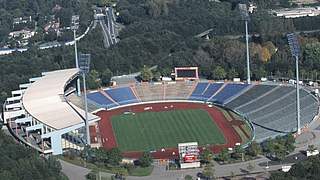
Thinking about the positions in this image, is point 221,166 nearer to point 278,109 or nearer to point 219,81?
point 278,109

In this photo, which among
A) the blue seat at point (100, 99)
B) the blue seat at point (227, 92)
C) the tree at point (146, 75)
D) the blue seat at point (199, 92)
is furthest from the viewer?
the tree at point (146, 75)

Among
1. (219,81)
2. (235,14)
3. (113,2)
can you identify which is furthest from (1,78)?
(113,2)

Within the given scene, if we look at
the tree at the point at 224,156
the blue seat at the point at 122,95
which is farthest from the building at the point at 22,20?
the tree at the point at 224,156

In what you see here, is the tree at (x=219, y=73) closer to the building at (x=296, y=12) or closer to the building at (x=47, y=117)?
the building at (x=47, y=117)

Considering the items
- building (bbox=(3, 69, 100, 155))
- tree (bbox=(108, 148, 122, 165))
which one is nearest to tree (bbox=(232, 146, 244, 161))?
tree (bbox=(108, 148, 122, 165))

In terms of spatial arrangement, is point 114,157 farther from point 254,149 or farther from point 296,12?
point 296,12
